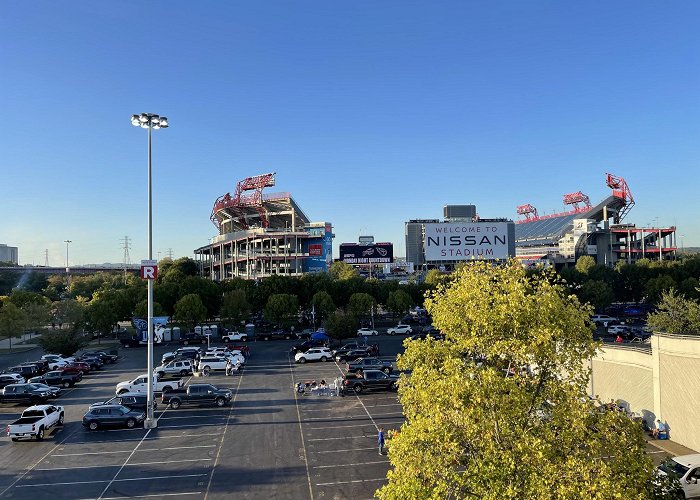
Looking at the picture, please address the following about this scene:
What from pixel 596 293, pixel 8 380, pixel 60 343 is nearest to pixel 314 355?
pixel 8 380

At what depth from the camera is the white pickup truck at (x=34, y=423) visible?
23.8 meters

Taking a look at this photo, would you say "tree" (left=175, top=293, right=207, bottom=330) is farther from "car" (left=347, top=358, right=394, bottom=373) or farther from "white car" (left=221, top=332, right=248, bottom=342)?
"car" (left=347, top=358, right=394, bottom=373)

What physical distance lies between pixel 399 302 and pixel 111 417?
49921 millimetres

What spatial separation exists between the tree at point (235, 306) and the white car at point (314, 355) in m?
23.9

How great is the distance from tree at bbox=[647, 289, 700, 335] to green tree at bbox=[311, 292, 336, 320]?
4038 cm

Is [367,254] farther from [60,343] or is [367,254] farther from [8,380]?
[8,380]

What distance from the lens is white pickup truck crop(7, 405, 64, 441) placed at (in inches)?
936

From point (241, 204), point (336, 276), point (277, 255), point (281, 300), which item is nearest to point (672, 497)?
point (281, 300)

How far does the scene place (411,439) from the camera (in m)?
10.9

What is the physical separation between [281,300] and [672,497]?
5834 cm

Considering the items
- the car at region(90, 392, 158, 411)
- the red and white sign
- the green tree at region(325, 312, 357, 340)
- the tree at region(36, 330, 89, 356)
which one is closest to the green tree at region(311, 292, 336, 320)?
the green tree at region(325, 312, 357, 340)

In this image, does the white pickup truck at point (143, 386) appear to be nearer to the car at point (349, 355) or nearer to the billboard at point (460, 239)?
the car at point (349, 355)

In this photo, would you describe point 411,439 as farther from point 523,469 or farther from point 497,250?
point 497,250

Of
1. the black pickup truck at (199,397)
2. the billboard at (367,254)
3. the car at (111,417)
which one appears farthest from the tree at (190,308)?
the billboard at (367,254)
